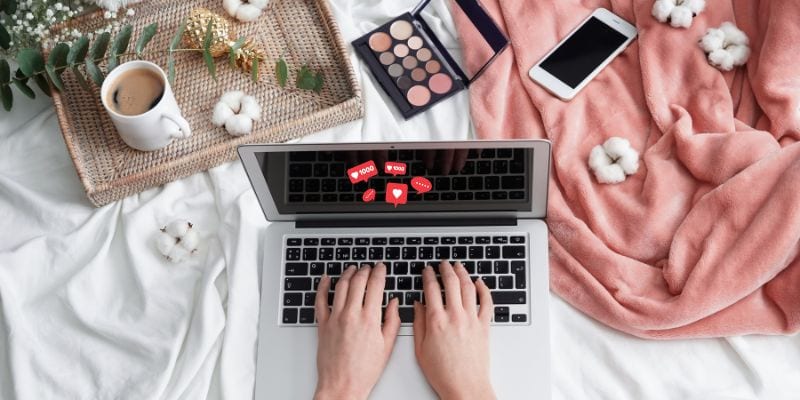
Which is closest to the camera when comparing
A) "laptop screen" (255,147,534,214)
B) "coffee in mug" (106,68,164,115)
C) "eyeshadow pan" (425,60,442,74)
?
"laptop screen" (255,147,534,214)

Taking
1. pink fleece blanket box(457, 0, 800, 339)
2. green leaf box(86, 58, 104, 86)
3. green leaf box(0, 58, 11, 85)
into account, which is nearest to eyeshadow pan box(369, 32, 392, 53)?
pink fleece blanket box(457, 0, 800, 339)

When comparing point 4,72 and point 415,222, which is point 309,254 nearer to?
point 415,222

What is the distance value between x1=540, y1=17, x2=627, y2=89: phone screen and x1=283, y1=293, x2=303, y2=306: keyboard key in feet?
1.41

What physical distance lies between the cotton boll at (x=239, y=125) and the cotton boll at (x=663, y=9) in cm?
53

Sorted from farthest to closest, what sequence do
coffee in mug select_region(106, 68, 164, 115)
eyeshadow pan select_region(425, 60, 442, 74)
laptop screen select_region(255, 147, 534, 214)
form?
eyeshadow pan select_region(425, 60, 442, 74) < coffee in mug select_region(106, 68, 164, 115) < laptop screen select_region(255, 147, 534, 214)

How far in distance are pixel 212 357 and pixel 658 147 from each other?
58 cm

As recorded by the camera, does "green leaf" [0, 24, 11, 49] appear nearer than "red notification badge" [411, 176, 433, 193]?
No

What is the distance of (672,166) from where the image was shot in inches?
38.8

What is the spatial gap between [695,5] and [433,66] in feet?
1.13

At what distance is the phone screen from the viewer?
106 centimetres

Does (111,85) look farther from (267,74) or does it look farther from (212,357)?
(212,357)

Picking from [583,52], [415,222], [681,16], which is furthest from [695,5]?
[415,222]

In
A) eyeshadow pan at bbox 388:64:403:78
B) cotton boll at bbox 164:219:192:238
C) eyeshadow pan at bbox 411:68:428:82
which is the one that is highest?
eyeshadow pan at bbox 388:64:403:78

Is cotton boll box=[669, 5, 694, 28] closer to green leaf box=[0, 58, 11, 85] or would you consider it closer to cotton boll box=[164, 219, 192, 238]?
cotton boll box=[164, 219, 192, 238]
